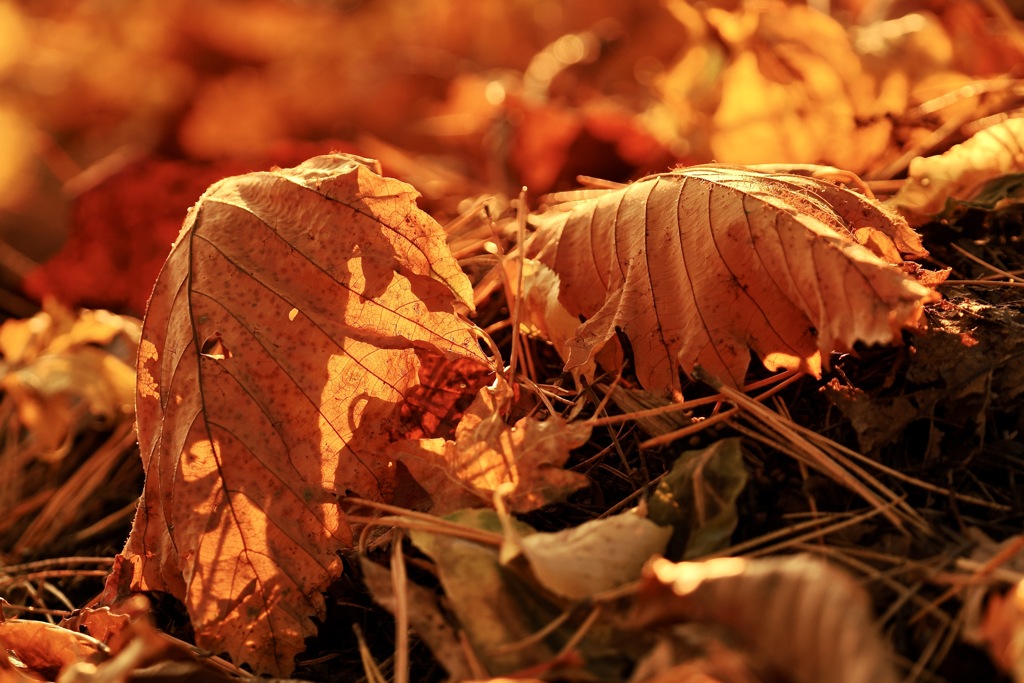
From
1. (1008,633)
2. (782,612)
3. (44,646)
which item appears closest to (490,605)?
(782,612)

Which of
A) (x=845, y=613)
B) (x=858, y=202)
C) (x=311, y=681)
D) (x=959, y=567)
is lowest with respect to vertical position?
(x=311, y=681)

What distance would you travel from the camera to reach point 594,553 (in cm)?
90

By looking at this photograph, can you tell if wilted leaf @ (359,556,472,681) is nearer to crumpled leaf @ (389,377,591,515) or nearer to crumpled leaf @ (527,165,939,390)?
crumpled leaf @ (389,377,591,515)

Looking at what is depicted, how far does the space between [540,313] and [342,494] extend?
0.41 m

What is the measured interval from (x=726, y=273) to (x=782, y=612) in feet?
1.62

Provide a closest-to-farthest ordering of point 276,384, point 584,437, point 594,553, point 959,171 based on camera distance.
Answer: point 594,553
point 584,437
point 276,384
point 959,171

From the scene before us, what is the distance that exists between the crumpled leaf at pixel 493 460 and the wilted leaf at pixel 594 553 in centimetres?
7

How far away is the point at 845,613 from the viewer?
68 cm

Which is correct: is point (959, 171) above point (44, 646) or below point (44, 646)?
above

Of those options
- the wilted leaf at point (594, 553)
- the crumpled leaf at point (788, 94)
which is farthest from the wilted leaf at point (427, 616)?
the crumpled leaf at point (788, 94)

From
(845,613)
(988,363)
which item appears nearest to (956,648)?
(845,613)

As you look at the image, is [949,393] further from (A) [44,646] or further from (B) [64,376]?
(B) [64,376]

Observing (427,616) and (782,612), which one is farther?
(427,616)

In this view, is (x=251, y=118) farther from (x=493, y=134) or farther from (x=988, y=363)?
Answer: (x=988, y=363)
